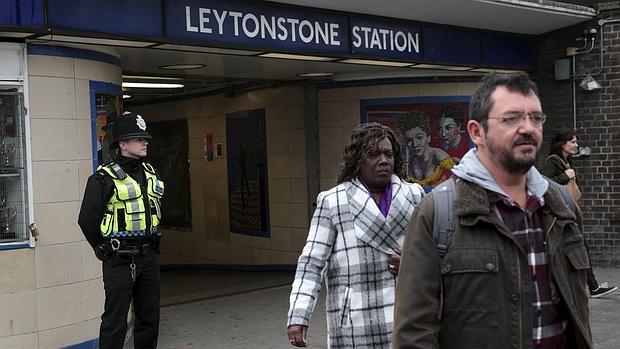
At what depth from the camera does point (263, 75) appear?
10.2 metres

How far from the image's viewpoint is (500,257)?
2463 millimetres

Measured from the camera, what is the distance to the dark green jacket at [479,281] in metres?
2.46

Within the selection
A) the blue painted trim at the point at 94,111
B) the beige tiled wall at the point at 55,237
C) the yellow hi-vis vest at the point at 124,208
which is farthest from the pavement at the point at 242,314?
the yellow hi-vis vest at the point at 124,208

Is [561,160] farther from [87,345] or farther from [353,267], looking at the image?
[87,345]

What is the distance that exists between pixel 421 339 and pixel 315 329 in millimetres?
5167

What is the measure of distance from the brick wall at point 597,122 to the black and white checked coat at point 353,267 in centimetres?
781

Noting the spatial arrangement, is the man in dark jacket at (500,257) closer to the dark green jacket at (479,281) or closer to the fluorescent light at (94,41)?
the dark green jacket at (479,281)

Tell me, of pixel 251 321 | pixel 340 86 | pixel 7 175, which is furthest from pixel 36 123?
pixel 340 86

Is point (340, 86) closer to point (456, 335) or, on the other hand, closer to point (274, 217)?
point (274, 217)

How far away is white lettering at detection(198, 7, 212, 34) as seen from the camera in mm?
7131

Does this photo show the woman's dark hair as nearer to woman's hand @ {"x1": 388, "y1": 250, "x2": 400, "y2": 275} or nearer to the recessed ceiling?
the recessed ceiling

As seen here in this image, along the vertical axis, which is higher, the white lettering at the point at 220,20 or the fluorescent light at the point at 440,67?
the white lettering at the point at 220,20

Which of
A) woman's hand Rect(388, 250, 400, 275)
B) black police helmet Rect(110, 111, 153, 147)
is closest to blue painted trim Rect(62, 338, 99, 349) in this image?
black police helmet Rect(110, 111, 153, 147)

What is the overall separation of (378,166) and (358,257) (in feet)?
1.63
